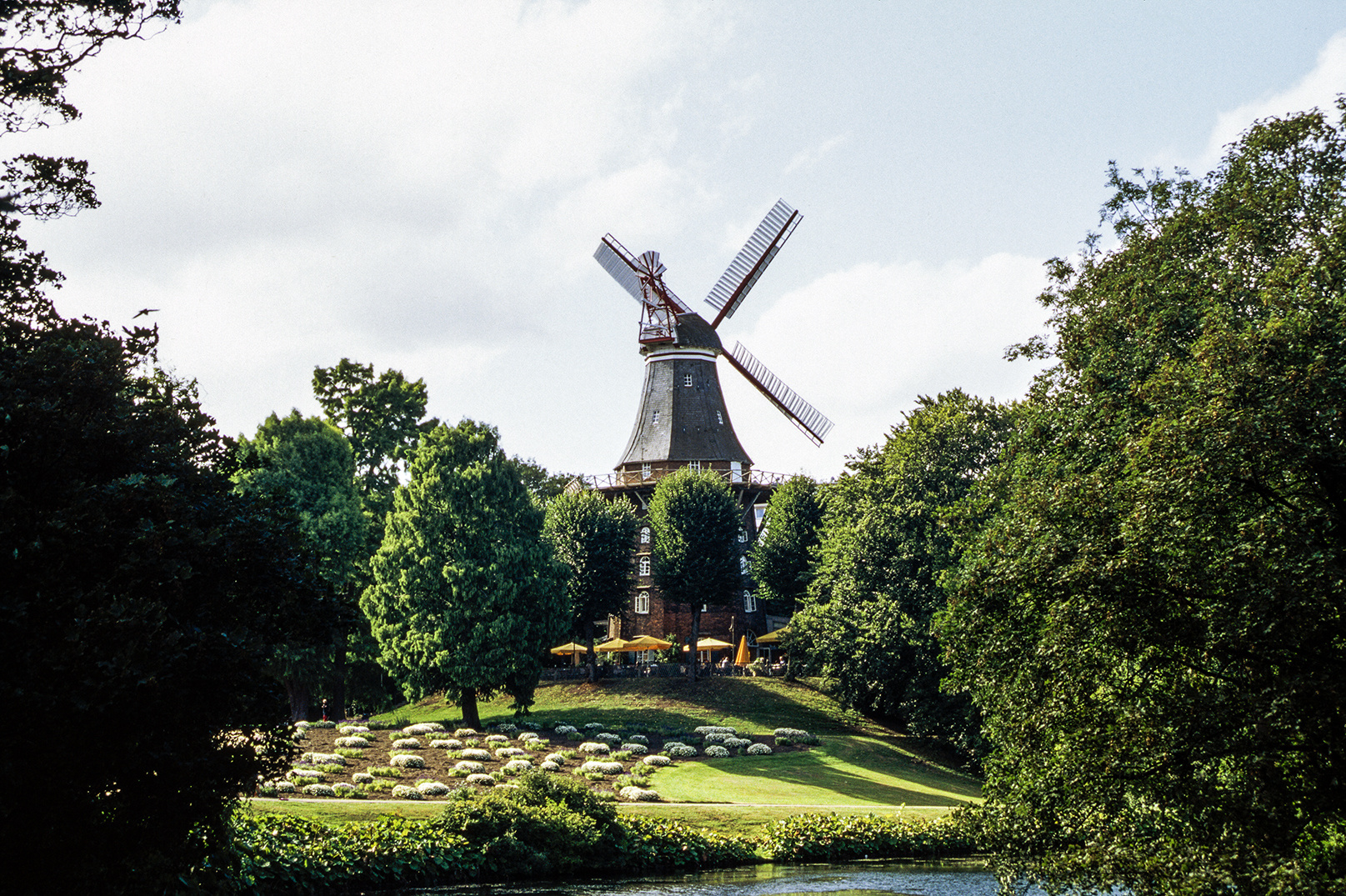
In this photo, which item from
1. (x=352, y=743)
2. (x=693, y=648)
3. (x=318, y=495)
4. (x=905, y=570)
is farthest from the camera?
(x=693, y=648)

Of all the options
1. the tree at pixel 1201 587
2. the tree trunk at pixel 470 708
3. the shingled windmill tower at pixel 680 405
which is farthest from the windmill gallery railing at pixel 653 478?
the tree at pixel 1201 587

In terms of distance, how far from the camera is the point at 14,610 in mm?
10422

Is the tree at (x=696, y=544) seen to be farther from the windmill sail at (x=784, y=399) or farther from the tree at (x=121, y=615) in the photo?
the tree at (x=121, y=615)

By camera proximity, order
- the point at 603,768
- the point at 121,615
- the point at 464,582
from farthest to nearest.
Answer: the point at 464,582
the point at 603,768
the point at 121,615

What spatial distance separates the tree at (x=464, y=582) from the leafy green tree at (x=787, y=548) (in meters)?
17.8

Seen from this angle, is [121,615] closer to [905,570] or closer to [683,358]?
[905,570]

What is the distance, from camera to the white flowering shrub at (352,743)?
36781 millimetres

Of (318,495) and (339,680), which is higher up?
(318,495)

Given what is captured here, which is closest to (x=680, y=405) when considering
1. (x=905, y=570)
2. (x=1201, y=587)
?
(x=905, y=570)

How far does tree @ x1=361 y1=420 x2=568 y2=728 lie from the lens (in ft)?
145

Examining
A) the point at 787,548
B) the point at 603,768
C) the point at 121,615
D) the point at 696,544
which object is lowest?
the point at 603,768

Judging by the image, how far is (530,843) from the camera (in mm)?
25375

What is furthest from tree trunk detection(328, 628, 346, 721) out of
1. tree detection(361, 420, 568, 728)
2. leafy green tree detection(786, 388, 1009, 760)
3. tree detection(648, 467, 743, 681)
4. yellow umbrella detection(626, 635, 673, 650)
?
leafy green tree detection(786, 388, 1009, 760)

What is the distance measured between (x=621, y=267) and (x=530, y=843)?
4622 centimetres
